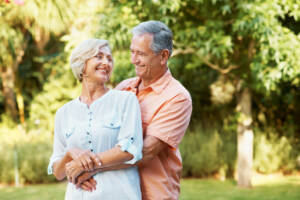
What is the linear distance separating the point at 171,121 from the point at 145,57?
346 millimetres

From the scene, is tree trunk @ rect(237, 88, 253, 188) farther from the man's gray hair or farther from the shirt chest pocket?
the shirt chest pocket

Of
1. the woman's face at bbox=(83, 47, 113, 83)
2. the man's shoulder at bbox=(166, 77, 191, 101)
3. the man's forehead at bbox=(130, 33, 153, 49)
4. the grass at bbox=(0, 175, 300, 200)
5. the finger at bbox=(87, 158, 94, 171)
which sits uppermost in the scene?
the man's forehead at bbox=(130, 33, 153, 49)

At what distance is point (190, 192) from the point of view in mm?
7883

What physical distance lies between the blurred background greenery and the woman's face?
2.31m

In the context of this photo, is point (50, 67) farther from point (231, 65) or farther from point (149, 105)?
point (149, 105)

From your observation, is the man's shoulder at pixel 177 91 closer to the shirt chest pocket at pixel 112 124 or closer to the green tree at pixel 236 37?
the shirt chest pocket at pixel 112 124

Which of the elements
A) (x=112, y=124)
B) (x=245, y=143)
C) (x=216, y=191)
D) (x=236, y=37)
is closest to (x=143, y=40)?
(x=112, y=124)

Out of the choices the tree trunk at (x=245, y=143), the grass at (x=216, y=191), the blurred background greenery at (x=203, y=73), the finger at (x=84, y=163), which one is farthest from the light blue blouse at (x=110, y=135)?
the tree trunk at (x=245, y=143)

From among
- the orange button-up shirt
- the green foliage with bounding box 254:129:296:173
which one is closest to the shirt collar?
the orange button-up shirt

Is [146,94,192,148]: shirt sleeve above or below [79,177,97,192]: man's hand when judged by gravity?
above

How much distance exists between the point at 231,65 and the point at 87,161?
6298 millimetres

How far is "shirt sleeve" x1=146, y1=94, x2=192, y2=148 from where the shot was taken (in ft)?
7.00

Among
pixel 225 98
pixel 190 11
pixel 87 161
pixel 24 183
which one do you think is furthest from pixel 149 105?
pixel 24 183

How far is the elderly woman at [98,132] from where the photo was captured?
195 centimetres
